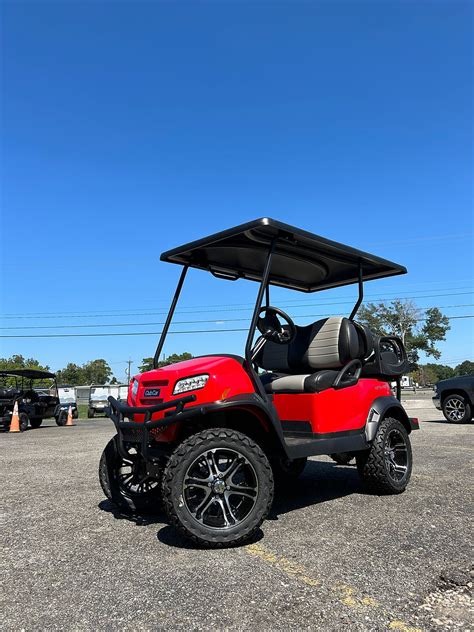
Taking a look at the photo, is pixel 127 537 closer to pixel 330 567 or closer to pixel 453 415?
pixel 330 567

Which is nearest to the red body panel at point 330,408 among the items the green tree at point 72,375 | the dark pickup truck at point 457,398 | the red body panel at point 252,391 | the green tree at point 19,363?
the red body panel at point 252,391

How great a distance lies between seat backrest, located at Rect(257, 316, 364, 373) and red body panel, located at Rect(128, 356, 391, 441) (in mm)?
339

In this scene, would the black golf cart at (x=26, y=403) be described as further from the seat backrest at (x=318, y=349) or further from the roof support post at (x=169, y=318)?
the seat backrest at (x=318, y=349)

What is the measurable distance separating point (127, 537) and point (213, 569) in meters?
0.94

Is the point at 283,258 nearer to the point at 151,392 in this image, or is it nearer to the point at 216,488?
the point at 151,392

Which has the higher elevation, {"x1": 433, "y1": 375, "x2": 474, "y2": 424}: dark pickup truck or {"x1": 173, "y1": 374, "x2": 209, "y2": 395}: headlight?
{"x1": 173, "y1": 374, "x2": 209, "y2": 395}: headlight

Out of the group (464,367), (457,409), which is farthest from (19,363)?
(464,367)

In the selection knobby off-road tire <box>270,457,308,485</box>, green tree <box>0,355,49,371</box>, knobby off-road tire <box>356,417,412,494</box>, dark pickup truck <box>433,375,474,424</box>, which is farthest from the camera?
green tree <box>0,355,49,371</box>

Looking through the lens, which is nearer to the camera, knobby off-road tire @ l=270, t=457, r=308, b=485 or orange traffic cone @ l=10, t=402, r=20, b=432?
knobby off-road tire @ l=270, t=457, r=308, b=485

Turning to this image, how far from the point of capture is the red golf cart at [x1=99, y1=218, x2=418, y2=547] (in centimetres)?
323

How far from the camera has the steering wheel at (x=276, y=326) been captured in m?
4.36

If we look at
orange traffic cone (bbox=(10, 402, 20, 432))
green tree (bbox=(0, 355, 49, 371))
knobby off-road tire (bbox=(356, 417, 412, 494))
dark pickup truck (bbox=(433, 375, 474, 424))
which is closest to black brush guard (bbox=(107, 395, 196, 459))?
knobby off-road tire (bbox=(356, 417, 412, 494))

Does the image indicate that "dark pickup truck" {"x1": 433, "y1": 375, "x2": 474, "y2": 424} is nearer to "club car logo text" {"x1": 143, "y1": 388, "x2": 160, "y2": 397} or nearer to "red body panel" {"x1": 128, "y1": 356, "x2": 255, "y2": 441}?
"red body panel" {"x1": 128, "y1": 356, "x2": 255, "y2": 441}

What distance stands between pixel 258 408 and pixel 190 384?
0.54 metres
